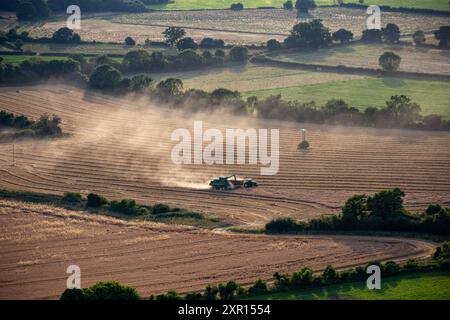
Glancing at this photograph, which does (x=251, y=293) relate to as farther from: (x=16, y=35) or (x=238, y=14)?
(x=238, y=14)

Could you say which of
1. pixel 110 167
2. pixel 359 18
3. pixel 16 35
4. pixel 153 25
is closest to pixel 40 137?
pixel 110 167

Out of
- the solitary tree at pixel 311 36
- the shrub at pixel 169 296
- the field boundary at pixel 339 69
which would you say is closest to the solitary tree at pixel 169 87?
the field boundary at pixel 339 69

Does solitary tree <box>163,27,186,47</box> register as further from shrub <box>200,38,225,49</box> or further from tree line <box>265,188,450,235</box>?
tree line <box>265,188,450,235</box>

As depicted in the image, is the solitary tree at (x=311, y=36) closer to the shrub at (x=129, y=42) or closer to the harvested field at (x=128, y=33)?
the harvested field at (x=128, y=33)

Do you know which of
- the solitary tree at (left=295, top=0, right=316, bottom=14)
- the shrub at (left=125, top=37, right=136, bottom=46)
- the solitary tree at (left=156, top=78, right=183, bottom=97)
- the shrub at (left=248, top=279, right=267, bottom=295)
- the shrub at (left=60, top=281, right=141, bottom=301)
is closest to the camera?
the shrub at (left=60, top=281, right=141, bottom=301)

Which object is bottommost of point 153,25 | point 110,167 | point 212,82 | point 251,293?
point 251,293
